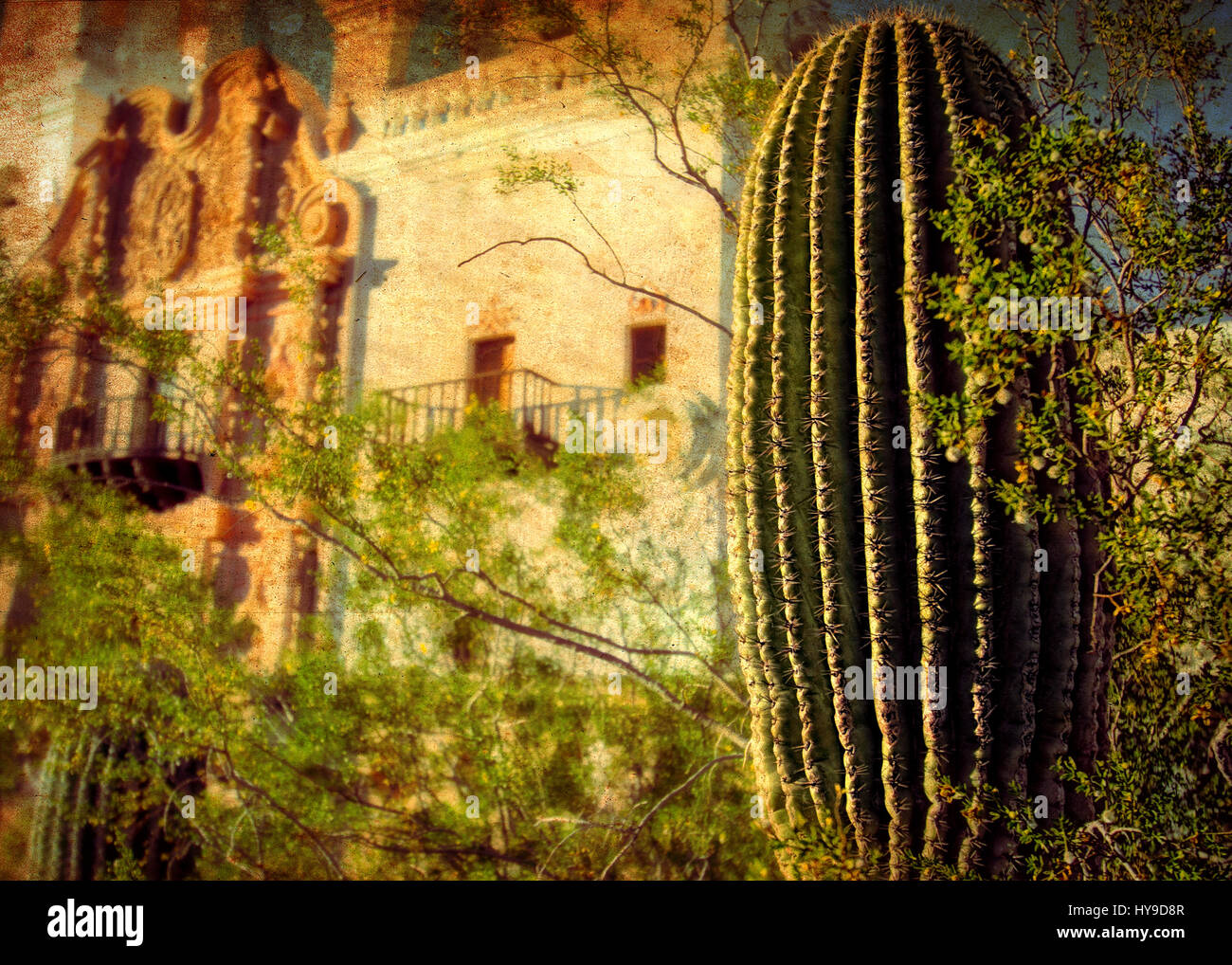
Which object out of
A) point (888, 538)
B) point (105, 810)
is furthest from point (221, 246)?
point (888, 538)

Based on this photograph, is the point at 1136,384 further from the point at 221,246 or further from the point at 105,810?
the point at 105,810

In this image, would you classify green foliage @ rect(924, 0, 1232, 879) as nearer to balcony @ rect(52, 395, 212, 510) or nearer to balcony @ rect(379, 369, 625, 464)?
balcony @ rect(379, 369, 625, 464)

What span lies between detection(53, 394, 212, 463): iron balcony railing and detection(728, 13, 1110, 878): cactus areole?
1.98 metres

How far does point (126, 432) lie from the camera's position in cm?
292

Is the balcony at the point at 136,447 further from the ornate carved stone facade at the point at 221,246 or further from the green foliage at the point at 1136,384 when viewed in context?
the green foliage at the point at 1136,384

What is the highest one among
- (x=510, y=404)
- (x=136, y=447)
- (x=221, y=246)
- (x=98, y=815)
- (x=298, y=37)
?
(x=298, y=37)

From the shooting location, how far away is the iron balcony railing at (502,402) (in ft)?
8.94

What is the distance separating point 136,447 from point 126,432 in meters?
0.08

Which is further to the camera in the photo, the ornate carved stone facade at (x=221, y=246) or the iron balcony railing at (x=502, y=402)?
the ornate carved stone facade at (x=221, y=246)

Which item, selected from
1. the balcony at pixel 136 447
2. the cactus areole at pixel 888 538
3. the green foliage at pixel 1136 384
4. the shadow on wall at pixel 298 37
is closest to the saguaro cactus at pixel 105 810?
the balcony at pixel 136 447

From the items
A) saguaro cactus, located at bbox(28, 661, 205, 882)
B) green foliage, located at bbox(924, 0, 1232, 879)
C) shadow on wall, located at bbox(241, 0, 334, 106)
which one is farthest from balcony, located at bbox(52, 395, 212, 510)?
green foliage, located at bbox(924, 0, 1232, 879)

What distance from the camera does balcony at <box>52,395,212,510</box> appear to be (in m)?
2.89
